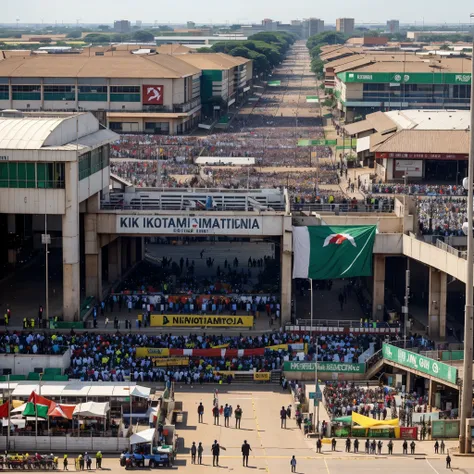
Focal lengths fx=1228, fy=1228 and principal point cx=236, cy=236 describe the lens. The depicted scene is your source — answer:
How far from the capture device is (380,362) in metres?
61.6

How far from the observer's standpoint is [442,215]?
87.9 meters

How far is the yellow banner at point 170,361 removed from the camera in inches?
2484

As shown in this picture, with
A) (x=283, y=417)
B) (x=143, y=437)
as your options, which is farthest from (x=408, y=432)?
(x=143, y=437)

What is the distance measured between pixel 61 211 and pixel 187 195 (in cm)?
1153

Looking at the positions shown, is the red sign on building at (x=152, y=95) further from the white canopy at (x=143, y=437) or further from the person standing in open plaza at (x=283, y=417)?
the white canopy at (x=143, y=437)

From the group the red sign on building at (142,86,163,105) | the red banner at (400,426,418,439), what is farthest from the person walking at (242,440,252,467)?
the red sign on building at (142,86,163,105)

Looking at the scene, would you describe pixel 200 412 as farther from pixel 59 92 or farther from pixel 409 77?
pixel 409 77

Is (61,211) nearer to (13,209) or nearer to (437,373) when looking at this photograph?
(13,209)

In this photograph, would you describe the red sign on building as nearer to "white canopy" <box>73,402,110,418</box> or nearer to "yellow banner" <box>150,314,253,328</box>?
"yellow banner" <box>150,314,253,328</box>

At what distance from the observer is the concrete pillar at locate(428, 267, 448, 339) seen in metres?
68.9

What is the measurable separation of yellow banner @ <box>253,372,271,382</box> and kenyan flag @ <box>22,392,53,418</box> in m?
13.6

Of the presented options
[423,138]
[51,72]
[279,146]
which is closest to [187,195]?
[423,138]

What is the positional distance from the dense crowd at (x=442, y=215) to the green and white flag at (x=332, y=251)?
327 inches

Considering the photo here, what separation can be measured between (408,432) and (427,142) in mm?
68447
